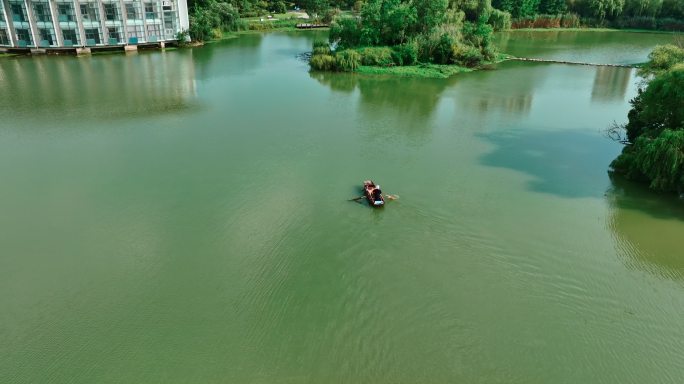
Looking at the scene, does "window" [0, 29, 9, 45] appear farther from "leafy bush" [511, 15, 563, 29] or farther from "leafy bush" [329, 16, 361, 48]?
"leafy bush" [511, 15, 563, 29]

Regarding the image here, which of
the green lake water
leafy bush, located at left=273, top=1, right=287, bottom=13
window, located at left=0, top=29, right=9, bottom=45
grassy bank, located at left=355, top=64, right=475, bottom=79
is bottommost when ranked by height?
the green lake water

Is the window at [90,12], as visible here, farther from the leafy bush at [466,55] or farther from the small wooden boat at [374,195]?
the small wooden boat at [374,195]

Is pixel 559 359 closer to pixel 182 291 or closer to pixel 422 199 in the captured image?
pixel 422 199

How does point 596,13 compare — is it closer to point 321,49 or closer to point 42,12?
point 321,49

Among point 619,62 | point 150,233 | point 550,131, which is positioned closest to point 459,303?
point 150,233

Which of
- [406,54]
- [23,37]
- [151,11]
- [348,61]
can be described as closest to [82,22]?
[23,37]

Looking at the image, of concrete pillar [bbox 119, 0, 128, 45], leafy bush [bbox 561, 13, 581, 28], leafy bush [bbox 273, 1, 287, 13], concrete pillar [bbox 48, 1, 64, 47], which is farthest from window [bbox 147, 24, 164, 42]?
leafy bush [bbox 561, 13, 581, 28]
